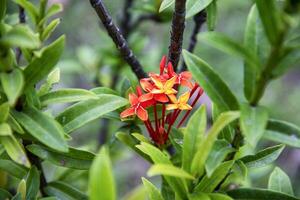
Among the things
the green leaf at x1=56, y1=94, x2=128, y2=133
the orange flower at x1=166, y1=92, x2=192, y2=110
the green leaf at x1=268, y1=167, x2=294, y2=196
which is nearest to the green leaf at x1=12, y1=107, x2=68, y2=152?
the green leaf at x1=56, y1=94, x2=128, y2=133

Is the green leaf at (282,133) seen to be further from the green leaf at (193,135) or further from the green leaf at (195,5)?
the green leaf at (195,5)

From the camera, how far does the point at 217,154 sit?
78 centimetres

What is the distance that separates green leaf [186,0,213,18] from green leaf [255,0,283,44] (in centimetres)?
21

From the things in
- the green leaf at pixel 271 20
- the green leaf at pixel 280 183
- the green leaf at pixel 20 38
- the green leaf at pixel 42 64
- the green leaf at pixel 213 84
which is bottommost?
the green leaf at pixel 280 183

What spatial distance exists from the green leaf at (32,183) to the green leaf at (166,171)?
0.92 feet

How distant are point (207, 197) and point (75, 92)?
27 centimetres

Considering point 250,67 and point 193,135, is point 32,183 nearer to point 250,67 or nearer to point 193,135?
point 193,135

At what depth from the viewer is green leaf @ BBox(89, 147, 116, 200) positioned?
0.59m

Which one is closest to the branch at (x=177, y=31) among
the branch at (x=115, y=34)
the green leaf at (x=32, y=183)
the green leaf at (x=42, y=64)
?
the branch at (x=115, y=34)

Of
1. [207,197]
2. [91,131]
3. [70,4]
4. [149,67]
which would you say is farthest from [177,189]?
[70,4]

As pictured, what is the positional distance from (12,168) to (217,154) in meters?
0.42

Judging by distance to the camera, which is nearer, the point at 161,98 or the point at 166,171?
the point at 166,171

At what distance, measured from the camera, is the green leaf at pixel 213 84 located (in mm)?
772

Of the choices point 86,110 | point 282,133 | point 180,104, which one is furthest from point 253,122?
point 86,110
